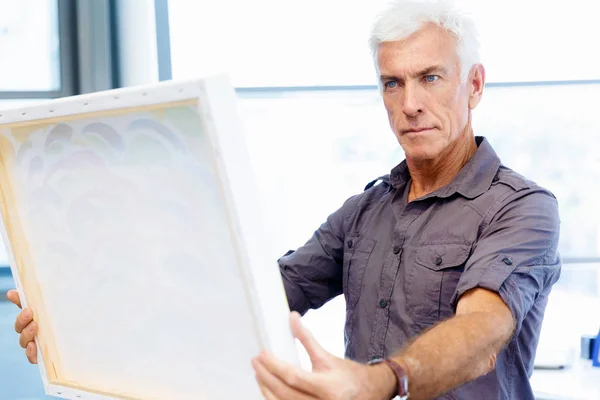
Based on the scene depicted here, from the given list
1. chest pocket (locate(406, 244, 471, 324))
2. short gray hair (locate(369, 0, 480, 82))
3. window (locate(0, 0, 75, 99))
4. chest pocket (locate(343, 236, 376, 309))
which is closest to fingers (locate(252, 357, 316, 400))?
chest pocket (locate(406, 244, 471, 324))

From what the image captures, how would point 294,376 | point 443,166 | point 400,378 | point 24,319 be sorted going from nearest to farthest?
point 294,376
point 400,378
point 24,319
point 443,166

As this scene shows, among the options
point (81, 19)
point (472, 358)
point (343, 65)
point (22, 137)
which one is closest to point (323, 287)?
point (472, 358)

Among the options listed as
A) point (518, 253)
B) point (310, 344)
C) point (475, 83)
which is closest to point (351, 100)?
point (475, 83)

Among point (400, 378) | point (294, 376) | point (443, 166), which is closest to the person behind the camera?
point (294, 376)

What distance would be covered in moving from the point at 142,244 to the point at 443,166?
69 cm

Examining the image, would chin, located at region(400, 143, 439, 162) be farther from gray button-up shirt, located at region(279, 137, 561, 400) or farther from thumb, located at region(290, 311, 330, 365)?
thumb, located at region(290, 311, 330, 365)

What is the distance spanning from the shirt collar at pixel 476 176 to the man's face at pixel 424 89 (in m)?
0.06

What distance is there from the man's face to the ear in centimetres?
6

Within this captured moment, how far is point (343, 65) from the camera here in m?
2.67

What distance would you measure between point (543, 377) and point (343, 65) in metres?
1.29

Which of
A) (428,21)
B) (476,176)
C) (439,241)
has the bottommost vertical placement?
(439,241)

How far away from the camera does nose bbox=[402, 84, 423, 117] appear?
4.50ft

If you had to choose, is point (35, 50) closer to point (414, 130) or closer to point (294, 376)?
point (414, 130)

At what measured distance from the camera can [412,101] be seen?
1.37 meters
